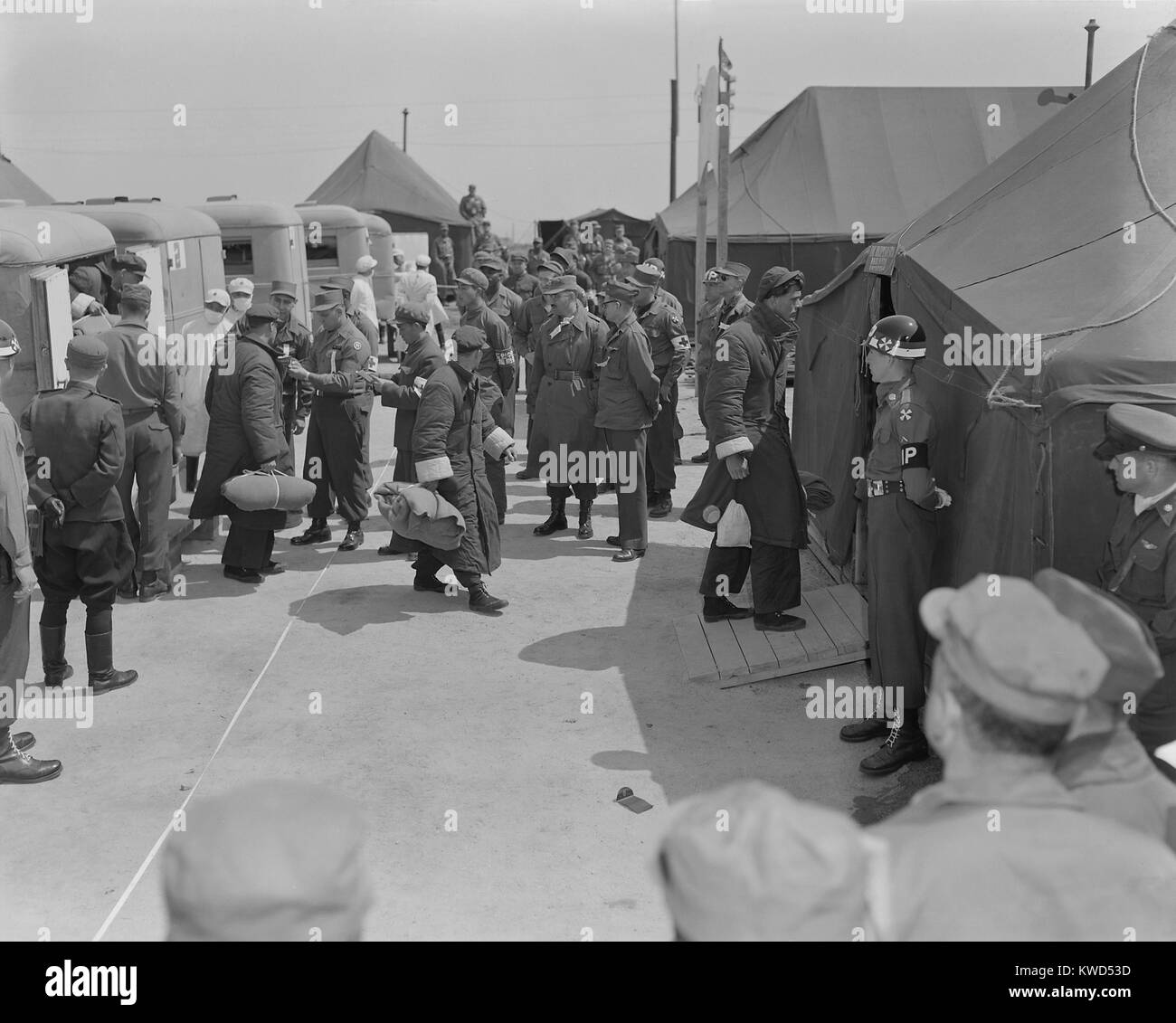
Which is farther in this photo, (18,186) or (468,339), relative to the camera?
(18,186)

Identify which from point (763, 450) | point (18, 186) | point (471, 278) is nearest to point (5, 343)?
point (763, 450)

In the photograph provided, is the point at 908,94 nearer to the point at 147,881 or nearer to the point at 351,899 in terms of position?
the point at 147,881

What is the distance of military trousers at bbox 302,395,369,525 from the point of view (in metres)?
8.71

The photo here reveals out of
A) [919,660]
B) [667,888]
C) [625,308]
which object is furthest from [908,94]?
[667,888]

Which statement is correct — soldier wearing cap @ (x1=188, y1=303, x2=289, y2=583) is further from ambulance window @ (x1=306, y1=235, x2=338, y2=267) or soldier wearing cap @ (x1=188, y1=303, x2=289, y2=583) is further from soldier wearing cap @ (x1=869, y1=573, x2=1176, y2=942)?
ambulance window @ (x1=306, y1=235, x2=338, y2=267)

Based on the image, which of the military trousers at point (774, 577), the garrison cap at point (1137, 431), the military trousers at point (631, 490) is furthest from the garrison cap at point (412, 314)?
the garrison cap at point (1137, 431)

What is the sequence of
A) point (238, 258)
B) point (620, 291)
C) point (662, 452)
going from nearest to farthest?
point (620, 291) < point (662, 452) < point (238, 258)

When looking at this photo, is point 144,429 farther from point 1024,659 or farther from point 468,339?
point 1024,659

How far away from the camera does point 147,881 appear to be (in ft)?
14.1

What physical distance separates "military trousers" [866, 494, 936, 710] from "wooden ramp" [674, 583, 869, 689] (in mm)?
926

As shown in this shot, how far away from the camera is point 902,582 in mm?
5129

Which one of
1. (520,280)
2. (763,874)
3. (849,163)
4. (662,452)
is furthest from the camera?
(849,163)

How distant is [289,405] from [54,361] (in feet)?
9.72

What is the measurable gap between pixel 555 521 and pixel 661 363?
5.07 feet
